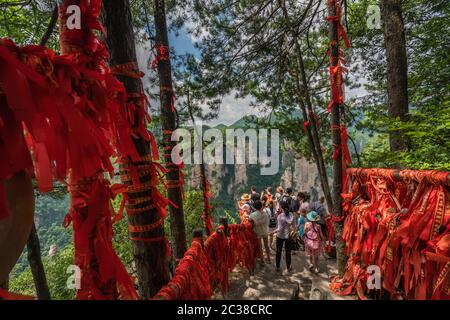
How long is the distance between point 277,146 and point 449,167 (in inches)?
349

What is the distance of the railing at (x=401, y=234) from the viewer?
215cm

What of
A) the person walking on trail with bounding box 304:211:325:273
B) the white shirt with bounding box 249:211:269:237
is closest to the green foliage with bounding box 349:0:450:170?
the person walking on trail with bounding box 304:211:325:273

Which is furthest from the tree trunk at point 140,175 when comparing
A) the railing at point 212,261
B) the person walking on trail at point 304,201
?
the person walking on trail at point 304,201

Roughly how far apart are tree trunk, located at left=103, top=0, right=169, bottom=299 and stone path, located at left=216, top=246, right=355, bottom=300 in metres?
3.21

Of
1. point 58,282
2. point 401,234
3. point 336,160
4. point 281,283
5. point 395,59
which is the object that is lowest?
point 58,282

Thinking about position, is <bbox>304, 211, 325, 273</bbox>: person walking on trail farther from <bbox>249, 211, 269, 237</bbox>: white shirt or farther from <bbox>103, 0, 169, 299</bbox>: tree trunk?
<bbox>103, 0, 169, 299</bbox>: tree trunk

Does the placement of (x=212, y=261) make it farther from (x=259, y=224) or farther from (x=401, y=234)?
(x=401, y=234)

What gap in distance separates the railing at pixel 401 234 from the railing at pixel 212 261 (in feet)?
5.99

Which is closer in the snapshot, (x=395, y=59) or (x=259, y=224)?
(x=395, y=59)

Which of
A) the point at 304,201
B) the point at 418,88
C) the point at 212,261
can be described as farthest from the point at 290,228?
the point at 418,88

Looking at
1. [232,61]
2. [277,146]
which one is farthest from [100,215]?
[277,146]

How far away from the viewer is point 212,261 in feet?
14.4

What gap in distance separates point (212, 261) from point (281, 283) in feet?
7.05
